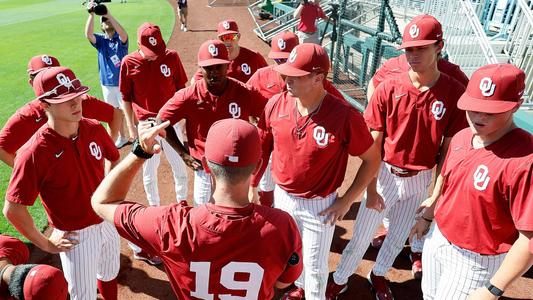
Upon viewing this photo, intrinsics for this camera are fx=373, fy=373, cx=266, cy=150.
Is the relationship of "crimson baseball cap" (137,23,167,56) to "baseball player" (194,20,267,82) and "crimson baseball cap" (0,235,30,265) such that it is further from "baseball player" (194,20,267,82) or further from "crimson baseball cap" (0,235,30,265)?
"crimson baseball cap" (0,235,30,265)

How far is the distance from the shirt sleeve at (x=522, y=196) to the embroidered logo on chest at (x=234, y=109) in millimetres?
2262

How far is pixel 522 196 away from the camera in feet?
6.53

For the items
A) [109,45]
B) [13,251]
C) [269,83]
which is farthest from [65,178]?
[109,45]

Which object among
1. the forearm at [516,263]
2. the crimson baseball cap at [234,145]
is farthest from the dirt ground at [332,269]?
the crimson baseball cap at [234,145]

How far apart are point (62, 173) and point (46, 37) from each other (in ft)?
49.7

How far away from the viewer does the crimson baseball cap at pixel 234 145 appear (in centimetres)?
163

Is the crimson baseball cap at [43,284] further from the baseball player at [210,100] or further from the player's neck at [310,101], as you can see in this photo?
the baseball player at [210,100]

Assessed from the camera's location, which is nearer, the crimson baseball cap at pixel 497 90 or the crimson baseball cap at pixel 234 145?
the crimson baseball cap at pixel 234 145

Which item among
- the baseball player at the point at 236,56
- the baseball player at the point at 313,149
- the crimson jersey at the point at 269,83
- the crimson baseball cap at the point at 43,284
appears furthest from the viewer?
the baseball player at the point at 236,56

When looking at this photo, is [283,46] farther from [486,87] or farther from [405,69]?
[486,87]

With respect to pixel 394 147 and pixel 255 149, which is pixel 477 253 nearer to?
pixel 394 147

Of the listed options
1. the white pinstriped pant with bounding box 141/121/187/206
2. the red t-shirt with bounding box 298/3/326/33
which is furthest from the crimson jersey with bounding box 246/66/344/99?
the red t-shirt with bounding box 298/3/326/33

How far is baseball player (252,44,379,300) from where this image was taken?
2.67m

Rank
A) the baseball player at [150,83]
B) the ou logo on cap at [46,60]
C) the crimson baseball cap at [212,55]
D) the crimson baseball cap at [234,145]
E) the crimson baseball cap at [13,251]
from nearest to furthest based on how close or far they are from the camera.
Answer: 1. the crimson baseball cap at [234,145]
2. the crimson baseball cap at [13,251]
3. the crimson baseball cap at [212,55]
4. the ou logo on cap at [46,60]
5. the baseball player at [150,83]
